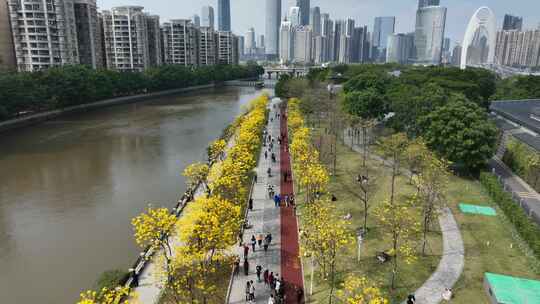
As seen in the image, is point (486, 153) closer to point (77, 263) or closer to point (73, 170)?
point (77, 263)

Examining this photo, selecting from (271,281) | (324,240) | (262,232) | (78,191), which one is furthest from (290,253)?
(78,191)

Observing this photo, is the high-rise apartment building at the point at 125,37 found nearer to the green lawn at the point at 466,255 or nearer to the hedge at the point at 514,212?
the green lawn at the point at 466,255

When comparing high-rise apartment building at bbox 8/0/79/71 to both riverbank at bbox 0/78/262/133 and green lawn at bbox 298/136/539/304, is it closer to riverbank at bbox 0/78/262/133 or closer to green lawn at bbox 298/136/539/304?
riverbank at bbox 0/78/262/133

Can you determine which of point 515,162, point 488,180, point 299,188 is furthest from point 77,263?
point 515,162

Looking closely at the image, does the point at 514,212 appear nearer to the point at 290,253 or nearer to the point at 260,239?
the point at 290,253

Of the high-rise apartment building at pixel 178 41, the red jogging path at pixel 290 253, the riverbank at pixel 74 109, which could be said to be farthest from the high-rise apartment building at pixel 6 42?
the red jogging path at pixel 290 253

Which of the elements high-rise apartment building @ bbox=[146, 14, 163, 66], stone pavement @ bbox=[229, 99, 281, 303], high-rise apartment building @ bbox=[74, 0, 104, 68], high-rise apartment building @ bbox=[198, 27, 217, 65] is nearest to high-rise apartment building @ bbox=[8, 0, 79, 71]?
high-rise apartment building @ bbox=[74, 0, 104, 68]
